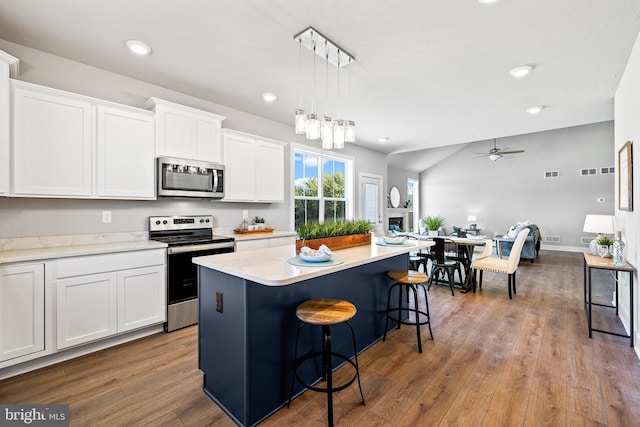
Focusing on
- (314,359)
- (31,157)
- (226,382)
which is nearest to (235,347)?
(226,382)

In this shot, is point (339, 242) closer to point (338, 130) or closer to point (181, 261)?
point (338, 130)

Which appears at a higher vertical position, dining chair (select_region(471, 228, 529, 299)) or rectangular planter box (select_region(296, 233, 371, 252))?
rectangular planter box (select_region(296, 233, 371, 252))

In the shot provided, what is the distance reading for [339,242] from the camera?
241 centimetres

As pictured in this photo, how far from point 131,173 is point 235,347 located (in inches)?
84.4

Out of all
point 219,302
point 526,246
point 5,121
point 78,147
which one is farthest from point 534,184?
point 5,121

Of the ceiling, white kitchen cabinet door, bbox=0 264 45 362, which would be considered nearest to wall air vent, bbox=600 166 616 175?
the ceiling

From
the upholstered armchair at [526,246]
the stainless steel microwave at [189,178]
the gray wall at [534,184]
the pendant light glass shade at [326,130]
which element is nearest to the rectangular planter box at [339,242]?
the pendant light glass shade at [326,130]

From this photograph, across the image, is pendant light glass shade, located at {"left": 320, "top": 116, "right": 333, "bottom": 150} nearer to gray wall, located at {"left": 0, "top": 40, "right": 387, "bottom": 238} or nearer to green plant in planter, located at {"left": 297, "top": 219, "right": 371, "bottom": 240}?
green plant in planter, located at {"left": 297, "top": 219, "right": 371, "bottom": 240}

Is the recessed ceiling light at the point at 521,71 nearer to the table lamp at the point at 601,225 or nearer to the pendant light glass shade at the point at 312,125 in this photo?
the table lamp at the point at 601,225

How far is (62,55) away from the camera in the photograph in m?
2.61

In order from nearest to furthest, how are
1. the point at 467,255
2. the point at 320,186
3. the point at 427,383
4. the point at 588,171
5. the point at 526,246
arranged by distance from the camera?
1. the point at 427,383
2. the point at 467,255
3. the point at 320,186
4. the point at 526,246
5. the point at 588,171

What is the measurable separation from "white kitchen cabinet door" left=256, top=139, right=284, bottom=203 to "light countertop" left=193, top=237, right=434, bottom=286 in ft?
5.79

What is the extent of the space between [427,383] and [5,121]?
3.65m

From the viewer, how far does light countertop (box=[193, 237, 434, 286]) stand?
1464mm
